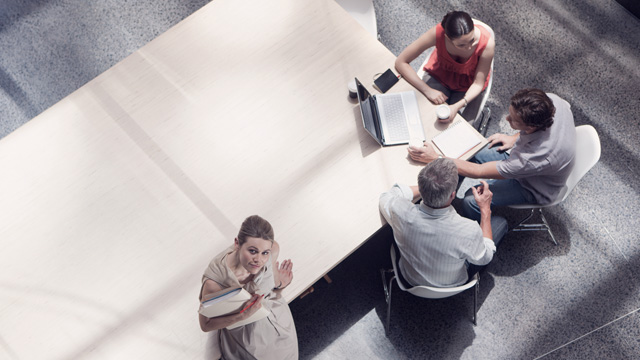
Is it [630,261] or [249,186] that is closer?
[249,186]

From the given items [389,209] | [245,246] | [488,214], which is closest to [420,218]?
[389,209]

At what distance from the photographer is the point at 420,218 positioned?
7.02ft

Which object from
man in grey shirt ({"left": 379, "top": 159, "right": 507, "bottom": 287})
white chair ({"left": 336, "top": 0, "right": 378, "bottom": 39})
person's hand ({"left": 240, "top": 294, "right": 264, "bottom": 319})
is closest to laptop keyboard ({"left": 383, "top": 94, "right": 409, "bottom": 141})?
man in grey shirt ({"left": 379, "top": 159, "right": 507, "bottom": 287})

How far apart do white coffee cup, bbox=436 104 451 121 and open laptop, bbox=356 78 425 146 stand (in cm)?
10

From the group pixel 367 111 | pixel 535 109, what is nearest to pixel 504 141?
pixel 535 109

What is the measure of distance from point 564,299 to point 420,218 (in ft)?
4.61

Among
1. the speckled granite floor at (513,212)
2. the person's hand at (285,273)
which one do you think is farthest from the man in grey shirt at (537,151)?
the person's hand at (285,273)

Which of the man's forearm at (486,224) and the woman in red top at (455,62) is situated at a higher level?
the woman in red top at (455,62)

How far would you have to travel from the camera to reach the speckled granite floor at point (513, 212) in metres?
2.85

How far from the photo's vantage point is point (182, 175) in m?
2.37

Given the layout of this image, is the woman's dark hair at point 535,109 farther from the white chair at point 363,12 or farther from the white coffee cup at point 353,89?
the white chair at point 363,12

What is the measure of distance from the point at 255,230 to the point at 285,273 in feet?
1.00

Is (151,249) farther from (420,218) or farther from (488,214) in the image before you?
(488,214)

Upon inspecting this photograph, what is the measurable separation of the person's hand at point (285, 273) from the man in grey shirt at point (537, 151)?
811 millimetres
